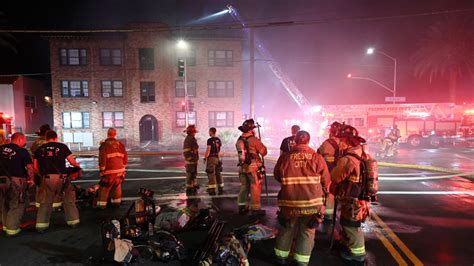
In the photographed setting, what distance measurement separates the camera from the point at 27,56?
39062 millimetres

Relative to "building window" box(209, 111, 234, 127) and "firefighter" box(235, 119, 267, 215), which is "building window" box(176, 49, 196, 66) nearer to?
"building window" box(209, 111, 234, 127)

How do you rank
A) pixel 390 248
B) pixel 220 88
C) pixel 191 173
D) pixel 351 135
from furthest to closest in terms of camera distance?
pixel 220 88, pixel 191 173, pixel 390 248, pixel 351 135

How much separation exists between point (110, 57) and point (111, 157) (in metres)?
22.7

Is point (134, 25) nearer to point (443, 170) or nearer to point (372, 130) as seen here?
point (372, 130)

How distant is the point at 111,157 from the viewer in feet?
23.9

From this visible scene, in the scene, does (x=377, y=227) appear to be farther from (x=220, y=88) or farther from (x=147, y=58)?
(x=147, y=58)

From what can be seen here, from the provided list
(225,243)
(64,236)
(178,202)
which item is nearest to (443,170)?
(178,202)

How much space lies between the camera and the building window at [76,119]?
2738 cm

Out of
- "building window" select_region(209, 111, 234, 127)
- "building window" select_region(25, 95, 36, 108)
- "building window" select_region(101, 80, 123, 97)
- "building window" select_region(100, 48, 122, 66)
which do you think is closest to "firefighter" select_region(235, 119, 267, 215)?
"building window" select_region(209, 111, 234, 127)

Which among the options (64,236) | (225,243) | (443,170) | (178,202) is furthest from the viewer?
(443,170)

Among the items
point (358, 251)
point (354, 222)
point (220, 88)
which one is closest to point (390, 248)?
point (358, 251)

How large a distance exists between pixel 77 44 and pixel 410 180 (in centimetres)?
2674

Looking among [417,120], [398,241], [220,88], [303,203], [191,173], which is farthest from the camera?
[220,88]

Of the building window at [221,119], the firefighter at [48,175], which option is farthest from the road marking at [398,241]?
the building window at [221,119]
